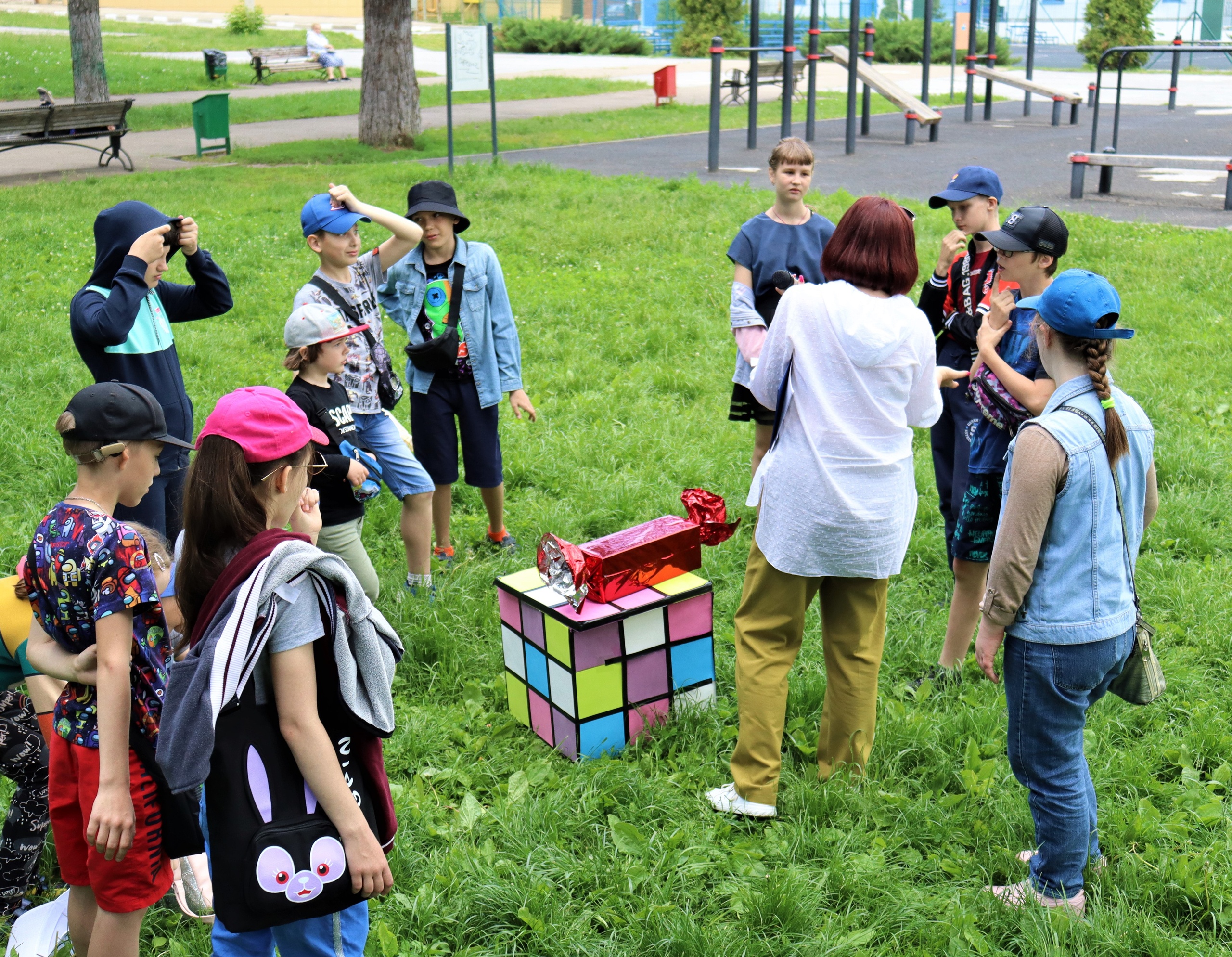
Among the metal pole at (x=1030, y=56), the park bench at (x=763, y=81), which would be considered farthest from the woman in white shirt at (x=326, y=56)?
the metal pole at (x=1030, y=56)

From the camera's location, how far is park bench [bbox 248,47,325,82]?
30.0m

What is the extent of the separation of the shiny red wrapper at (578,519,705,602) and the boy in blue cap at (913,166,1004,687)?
1.03 meters

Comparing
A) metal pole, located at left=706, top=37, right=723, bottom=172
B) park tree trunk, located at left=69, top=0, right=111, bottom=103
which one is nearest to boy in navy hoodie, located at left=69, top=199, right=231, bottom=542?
metal pole, located at left=706, top=37, right=723, bottom=172

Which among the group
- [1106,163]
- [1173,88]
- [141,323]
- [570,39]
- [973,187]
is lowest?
[141,323]

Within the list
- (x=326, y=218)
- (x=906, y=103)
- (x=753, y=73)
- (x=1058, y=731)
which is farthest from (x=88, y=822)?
(x=906, y=103)

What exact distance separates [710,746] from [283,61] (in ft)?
102

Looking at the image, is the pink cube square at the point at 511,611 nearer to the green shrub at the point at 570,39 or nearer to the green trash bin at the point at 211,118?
the green trash bin at the point at 211,118

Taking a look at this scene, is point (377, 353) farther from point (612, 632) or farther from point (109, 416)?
point (109, 416)

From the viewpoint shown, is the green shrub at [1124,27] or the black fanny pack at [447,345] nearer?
the black fanny pack at [447,345]

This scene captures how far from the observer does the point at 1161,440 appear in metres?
6.80

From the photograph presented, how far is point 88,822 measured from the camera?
2.55 m

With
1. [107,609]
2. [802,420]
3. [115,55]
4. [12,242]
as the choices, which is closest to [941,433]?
[802,420]

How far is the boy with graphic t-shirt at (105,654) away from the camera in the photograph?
2.49 metres

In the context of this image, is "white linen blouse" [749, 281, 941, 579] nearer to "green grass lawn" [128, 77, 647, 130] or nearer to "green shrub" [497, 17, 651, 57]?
"green grass lawn" [128, 77, 647, 130]
